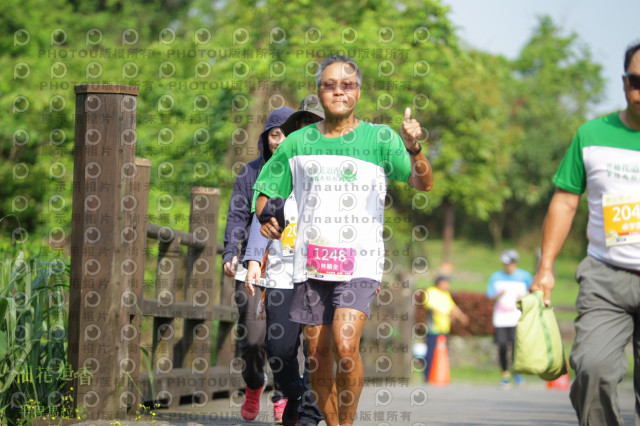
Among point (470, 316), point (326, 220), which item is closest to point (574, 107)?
point (470, 316)

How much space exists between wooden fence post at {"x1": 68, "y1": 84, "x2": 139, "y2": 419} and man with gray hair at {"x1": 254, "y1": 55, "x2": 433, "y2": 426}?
3.50 ft

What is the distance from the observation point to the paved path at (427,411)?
285 inches

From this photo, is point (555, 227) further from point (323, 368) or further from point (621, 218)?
point (323, 368)

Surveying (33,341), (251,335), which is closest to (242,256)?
(251,335)

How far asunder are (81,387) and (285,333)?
1209 mm

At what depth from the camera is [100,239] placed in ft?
19.2

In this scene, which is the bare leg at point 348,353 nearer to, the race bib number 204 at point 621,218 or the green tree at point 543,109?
the race bib number 204 at point 621,218

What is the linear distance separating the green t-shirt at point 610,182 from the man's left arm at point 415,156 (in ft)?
2.33

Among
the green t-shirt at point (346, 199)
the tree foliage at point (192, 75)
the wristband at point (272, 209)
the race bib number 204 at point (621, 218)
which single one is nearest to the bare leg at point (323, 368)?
the green t-shirt at point (346, 199)

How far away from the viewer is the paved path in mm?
7238

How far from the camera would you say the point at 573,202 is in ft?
15.3

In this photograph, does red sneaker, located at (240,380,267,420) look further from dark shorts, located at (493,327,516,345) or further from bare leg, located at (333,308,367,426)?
dark shorts, located at (493,327,516,345)

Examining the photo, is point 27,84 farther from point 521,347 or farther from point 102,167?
point 521,347

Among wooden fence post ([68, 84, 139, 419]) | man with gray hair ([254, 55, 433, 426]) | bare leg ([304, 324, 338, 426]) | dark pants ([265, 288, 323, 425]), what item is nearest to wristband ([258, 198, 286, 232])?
man with gray hair ([254, 55, 433, 426])
